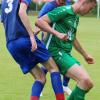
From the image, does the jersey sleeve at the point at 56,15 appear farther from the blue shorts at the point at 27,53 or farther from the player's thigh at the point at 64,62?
the player's thigh at the point at 64,62

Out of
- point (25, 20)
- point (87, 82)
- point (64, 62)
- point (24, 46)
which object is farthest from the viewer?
point (64, 62)

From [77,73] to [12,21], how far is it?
113 cm

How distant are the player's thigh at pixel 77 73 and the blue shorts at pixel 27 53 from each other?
0.37m

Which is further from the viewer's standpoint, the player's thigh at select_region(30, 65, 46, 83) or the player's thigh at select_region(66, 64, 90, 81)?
the player's thigh at select_region(30, 65, 46, 83)

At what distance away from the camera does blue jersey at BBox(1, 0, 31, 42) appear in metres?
7.46

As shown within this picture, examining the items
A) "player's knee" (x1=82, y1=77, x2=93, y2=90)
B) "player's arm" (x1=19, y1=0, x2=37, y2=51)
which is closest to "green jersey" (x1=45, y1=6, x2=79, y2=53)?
"player's arm" (x1=19, y1=0, x2=37, y2=51)

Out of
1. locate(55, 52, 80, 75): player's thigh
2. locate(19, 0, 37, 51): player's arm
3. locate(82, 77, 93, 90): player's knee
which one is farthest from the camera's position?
locate(55, 52, 80, 75): player's thigh

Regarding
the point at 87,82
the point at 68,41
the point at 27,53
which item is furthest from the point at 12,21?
the point at 87,82

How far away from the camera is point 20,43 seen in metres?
7.49

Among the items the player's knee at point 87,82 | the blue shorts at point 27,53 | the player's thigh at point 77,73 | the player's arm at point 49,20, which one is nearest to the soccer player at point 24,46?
the blue shorts at point 27,53

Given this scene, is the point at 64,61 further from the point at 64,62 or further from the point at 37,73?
the point at 37,73

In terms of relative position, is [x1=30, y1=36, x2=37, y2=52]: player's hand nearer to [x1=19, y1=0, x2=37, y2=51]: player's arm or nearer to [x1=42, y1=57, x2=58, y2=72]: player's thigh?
[x1=19, y1=0, x2=37, y2=51]: player's arm

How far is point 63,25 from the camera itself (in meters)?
7.71

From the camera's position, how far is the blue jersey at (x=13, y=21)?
7457 millimetres
